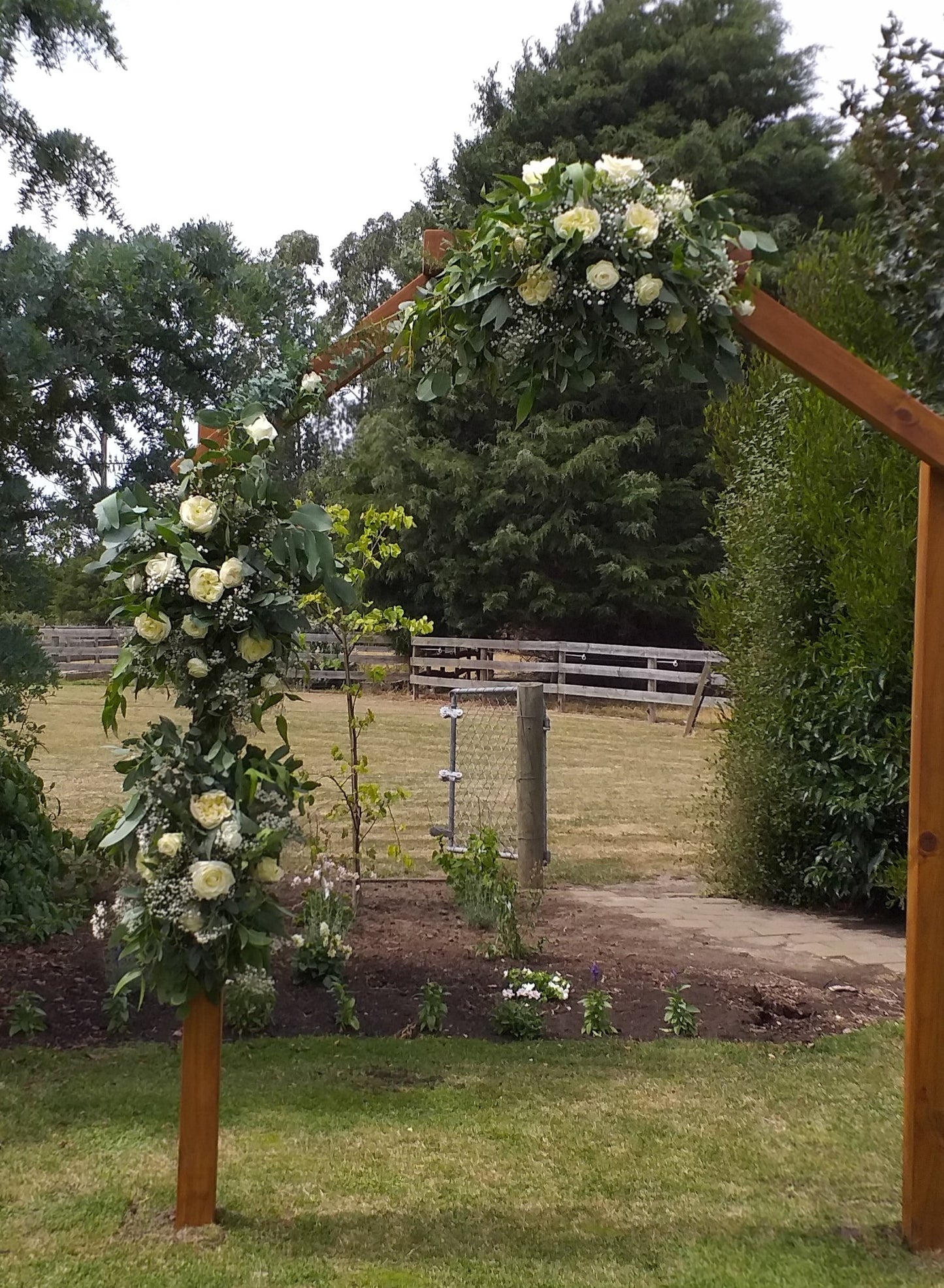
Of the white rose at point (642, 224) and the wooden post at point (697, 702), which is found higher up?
the white rose at point (642, 224)

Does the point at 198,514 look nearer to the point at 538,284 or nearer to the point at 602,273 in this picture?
the point at 538,284

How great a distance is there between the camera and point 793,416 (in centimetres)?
682

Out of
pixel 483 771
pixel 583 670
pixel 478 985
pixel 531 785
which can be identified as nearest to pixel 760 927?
pixel 531 785

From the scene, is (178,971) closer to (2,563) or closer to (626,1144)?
(626,1144)

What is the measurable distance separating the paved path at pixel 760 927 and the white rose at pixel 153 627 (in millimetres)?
3847

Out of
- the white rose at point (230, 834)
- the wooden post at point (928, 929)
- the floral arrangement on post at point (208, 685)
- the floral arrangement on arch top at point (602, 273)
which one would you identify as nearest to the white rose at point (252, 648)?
the floral arrangement on post at point (208, 685)

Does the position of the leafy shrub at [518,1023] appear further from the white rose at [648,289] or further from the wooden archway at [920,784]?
the white rose at [648,289]

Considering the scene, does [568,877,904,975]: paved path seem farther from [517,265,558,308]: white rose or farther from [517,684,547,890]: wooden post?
[517,265,558,308]: white rose

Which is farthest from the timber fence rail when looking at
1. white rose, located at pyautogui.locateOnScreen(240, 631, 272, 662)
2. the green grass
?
white rose, located at pyautogui.locateOnScreen(240, 631, 272, 662)

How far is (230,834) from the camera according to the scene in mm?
2568

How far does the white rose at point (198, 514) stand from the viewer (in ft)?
8.61

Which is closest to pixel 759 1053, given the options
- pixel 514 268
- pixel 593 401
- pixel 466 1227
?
pixel 466 1227

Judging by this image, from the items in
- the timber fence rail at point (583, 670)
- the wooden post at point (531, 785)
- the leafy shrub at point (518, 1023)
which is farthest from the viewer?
the timber fence rail at point (583, 670)

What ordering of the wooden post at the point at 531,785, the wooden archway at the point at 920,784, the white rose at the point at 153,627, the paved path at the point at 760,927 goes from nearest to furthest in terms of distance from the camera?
the white rose at the point at 153,627, the wooden archway at the point at 920,784, the paved path at the point at 760,927, the wooden post at the point at 531,785
